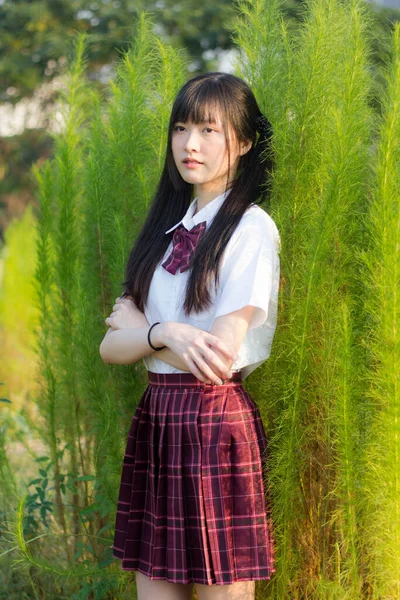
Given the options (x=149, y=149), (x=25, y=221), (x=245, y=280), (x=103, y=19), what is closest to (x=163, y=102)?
(x=149, y=149)

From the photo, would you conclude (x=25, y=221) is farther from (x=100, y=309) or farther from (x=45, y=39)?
(x=100, y=309)

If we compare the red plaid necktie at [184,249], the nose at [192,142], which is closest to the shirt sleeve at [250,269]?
the red plaid necktie at [184,249]

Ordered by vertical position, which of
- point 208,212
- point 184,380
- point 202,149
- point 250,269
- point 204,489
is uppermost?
point 202,149

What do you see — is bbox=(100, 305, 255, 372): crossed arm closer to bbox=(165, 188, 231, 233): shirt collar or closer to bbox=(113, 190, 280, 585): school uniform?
bbox=(113, 190, 280, 585): school uniform

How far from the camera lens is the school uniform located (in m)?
1.75

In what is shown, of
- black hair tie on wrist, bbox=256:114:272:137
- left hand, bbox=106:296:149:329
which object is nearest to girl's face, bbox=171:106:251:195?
black hair tie on wrist, bbox=256:114:272:137

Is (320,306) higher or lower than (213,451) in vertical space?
higher

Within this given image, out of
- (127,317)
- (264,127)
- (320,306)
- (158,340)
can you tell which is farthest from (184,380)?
(264,127)

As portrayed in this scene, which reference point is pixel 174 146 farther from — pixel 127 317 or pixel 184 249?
pixel 127 317

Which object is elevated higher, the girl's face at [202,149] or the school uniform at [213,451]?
the girl's face at [202,149]

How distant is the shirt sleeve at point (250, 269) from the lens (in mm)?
1716

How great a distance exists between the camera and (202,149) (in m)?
1.87

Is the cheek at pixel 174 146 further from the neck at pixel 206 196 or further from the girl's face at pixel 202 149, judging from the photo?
the neck at pixel 206 196

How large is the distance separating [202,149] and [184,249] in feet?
0.77
